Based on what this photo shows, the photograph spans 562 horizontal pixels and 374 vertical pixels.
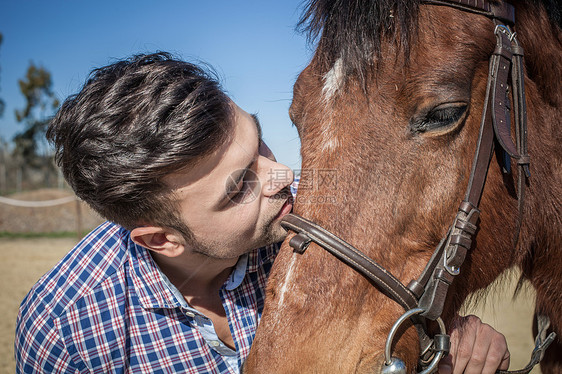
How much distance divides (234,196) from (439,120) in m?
0.99

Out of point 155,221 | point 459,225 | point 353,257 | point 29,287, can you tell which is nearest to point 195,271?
point 155,221

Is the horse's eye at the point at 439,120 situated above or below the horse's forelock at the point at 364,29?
below

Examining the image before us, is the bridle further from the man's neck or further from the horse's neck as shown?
the man's neck

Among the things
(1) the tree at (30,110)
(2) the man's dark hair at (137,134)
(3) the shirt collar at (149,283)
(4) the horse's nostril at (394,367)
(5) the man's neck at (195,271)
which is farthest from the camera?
(1) the tree at (30,110)

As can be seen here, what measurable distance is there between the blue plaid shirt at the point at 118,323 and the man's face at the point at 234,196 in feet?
1.18

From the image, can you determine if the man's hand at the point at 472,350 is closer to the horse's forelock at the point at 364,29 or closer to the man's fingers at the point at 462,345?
the man's fingers at the point at 462,345

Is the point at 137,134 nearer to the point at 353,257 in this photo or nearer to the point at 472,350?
the point at 353,257

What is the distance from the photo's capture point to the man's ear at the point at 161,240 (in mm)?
1932

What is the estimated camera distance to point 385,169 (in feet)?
4.87

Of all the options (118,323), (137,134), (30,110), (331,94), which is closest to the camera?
(331,94)

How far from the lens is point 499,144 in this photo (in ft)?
5.39

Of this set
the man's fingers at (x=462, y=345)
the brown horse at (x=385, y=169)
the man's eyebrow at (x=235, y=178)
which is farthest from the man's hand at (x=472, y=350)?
the man's eyebrow at (x=235, y=178)

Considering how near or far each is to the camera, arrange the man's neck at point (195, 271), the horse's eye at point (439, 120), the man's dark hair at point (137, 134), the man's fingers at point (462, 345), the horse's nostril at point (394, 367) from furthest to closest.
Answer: the man's neck at point (195, 271) < the man's fingers at point (462, 345) < the man's dark hair at point (137, 134) < the horse's eye at point (439, 120) < the horse's nostril at point (394, 367)

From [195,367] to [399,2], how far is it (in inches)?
80.5
